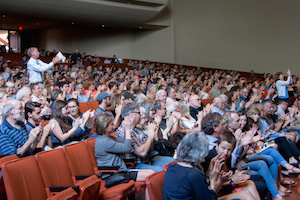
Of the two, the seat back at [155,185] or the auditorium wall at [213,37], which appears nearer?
the seat back at [155,185]

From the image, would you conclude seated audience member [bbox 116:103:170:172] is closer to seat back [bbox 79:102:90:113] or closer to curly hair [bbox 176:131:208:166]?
curly hair [bbox 176:131:208:166]

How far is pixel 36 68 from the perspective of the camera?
14.0ft

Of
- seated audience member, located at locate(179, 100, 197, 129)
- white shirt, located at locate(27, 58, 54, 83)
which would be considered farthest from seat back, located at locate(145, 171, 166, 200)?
white shirt, located at locate(27, 58, 54, 83)

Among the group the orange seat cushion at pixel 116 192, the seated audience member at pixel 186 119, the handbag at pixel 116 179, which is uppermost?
the seated audience member at pixel 186 119

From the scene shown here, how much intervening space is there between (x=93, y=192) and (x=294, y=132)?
366 cm

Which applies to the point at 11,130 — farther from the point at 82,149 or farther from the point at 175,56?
the point at 175,56

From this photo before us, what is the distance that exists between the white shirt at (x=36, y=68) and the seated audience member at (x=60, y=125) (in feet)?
5.08

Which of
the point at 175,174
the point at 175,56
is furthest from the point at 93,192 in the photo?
the point at 175,56

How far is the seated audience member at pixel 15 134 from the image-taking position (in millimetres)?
2258

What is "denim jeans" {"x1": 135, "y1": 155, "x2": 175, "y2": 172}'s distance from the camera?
98.9 inches

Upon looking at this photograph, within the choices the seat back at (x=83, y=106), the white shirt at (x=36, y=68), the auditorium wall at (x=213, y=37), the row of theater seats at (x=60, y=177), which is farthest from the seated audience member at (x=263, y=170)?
the auditorium wall at (x=213, y=37)

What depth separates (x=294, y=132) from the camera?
434 centimetres

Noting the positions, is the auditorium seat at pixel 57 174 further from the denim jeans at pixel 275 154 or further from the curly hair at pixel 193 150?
the denim jeans at pixel 275 154

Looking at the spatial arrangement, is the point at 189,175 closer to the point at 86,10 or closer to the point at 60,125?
the point at 60,125
